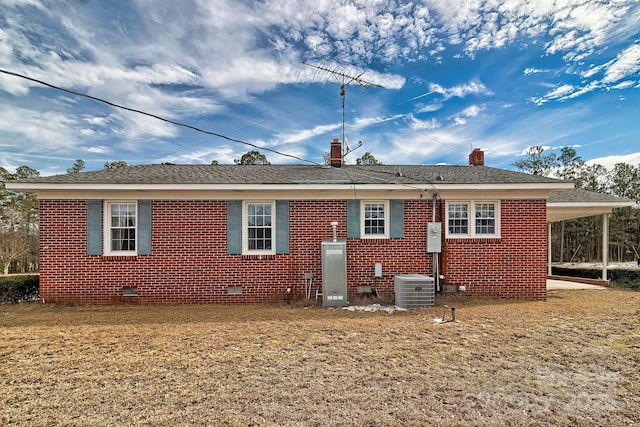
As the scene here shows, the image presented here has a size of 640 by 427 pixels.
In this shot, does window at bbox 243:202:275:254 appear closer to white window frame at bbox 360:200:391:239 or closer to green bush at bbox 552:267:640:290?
white window frame at bbox 360:200:391:239

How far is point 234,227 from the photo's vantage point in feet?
28.1

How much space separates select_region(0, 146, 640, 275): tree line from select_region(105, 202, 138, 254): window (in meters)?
17.1

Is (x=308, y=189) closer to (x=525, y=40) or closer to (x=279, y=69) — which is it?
(x=279, y=69)

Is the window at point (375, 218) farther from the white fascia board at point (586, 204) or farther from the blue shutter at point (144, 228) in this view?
the white fascia board at point (586, 204)

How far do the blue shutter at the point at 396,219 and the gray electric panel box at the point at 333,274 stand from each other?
166cm

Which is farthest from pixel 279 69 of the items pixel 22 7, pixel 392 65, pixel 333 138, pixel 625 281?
pixel 625 281

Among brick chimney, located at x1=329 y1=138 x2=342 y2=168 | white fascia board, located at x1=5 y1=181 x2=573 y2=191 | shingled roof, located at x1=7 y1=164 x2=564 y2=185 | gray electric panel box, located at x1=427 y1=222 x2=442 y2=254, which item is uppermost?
brick chimney, located at x1=329 y1=138 x2=342 y2=168

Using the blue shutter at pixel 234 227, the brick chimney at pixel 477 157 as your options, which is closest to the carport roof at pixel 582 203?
the brick chimney at pixel 477 157

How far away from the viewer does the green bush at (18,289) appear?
8.58 m

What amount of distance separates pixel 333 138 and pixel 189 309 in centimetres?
708

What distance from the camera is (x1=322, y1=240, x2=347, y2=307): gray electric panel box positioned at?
794 centimetres

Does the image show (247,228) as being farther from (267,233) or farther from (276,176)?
(276,176)

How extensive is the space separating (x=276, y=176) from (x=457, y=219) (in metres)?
5.22

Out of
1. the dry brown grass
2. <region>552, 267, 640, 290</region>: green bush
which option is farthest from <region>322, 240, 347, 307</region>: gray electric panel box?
<region>552, 267, 640, 290</region>: green bush
